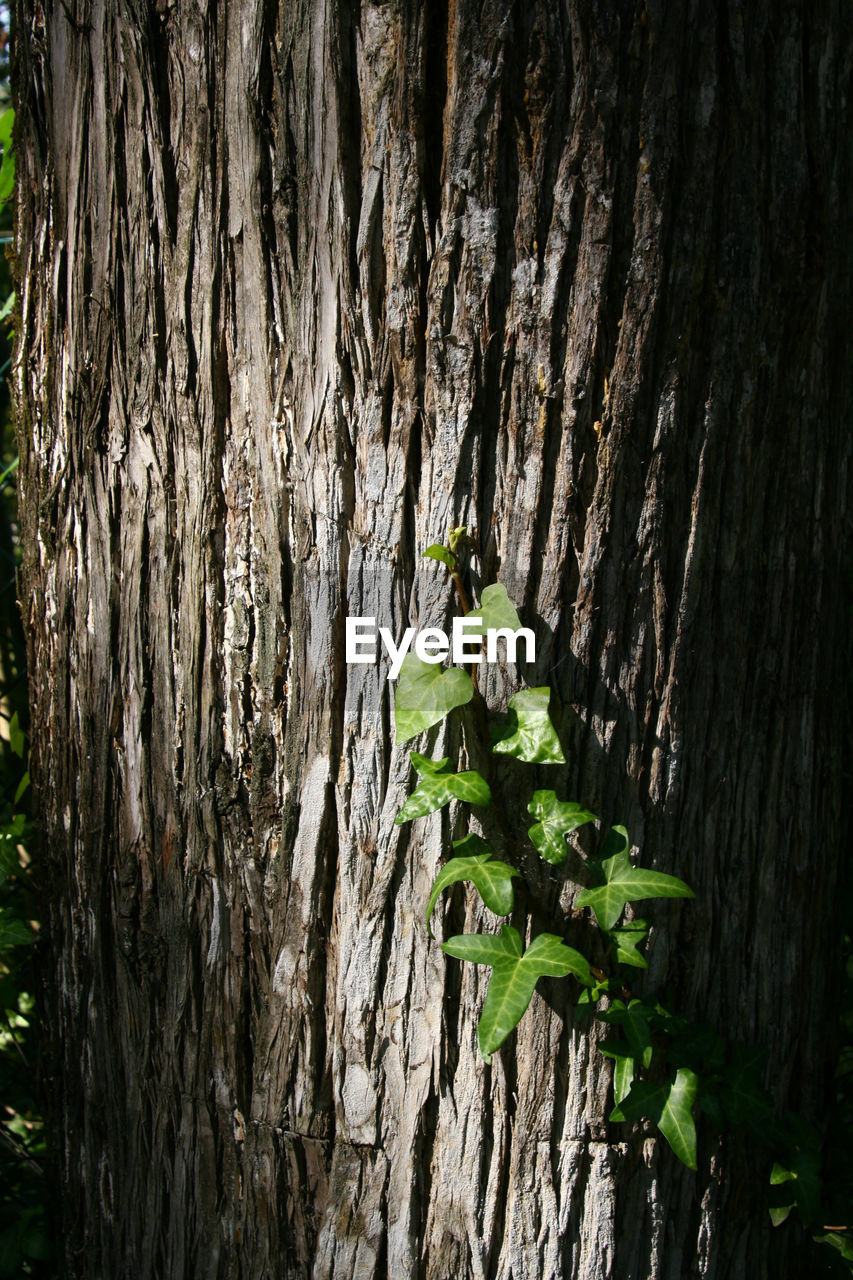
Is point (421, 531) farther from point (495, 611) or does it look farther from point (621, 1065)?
point (621, 1065)

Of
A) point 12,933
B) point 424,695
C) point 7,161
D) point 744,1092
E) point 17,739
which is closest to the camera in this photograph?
point 424,695

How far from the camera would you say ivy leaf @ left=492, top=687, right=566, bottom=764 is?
1248 millimetres

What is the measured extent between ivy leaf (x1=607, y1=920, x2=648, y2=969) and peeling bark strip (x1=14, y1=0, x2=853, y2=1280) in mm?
67

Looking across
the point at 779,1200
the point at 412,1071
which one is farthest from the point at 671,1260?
the point at 412,1071

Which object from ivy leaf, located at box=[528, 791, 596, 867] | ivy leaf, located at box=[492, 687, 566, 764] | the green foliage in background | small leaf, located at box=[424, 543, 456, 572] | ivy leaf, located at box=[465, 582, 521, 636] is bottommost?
the green foliage in background

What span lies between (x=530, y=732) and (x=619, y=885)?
0.27m

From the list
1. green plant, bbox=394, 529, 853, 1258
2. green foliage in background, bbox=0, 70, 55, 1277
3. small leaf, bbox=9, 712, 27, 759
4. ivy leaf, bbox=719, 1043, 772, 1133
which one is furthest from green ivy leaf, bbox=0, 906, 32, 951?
ivy leaf, bbox=719, 1043, 772, 1133

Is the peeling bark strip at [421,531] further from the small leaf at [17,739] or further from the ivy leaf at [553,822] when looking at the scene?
the small leaf at [17,739]

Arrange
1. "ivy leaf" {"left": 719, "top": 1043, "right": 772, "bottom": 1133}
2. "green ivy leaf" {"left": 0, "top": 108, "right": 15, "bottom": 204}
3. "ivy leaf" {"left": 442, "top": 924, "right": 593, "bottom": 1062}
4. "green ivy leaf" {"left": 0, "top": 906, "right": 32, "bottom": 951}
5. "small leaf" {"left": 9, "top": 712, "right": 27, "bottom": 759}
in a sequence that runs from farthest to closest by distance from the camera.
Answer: "small leaf" {"left": 9, "top": 712, "right": 27, "bottom": 759} < "green ivy leaf" {"left": 0, "top": 906, "right": 32, "bottom": 951} < "green ivy leaf" {"left": 0, "top": 108, "right": 15, "bottom": 204} < "ivy leaf" {"left": 719, "top": 1043, "right": 772, "bottom": 1133} < "ivy leaf" {"left": 442, "top": 924, "right": 593, "bottom": 1062}

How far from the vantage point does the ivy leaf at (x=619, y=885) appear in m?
1.27

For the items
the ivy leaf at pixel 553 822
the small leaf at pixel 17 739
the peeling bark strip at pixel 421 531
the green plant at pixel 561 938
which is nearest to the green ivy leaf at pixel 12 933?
the small leaf at pixel 17 739

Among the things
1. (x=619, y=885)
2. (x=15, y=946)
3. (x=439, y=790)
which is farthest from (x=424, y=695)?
(x=15, y=946)

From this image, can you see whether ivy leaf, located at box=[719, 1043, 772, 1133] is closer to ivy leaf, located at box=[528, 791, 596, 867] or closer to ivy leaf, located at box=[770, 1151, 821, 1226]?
ivy leaf, located at box=[770, 1151, 821, 1226]

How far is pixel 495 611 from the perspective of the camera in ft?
4.10
